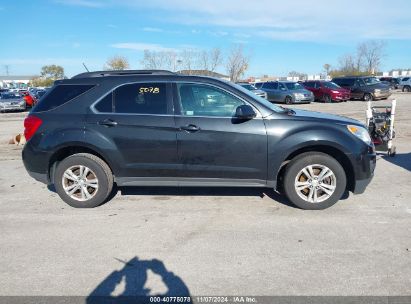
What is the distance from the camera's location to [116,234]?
→ 4113mm

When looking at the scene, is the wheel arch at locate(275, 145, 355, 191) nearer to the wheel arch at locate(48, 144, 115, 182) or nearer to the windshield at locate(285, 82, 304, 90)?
the wheel arch at locate(48, 144, 115, 182)

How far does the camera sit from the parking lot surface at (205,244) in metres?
3.08

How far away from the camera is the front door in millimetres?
4590

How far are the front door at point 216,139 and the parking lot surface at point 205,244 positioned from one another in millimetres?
533

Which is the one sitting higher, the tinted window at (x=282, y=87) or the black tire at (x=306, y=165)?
the tinted window at (x=282, y=87)

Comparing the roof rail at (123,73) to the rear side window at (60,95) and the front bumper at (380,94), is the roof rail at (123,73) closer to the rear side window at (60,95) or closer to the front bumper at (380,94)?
the rear side window at (60,95)

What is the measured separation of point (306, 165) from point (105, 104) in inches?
113

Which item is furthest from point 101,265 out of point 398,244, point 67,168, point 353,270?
point 398,244

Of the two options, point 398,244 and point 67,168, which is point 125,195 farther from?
point 398,244

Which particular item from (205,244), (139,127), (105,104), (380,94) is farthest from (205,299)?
(380,94)

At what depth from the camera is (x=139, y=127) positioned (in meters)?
4.72

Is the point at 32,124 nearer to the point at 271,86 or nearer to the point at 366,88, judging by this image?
the point at 271,86

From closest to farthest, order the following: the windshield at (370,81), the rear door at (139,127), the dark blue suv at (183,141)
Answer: the dark blue suv at (183,141) < the rear door at (139,127) < the windshield at (370,81)

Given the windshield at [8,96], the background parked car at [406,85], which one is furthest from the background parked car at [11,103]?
the background parked car at [406,85]
